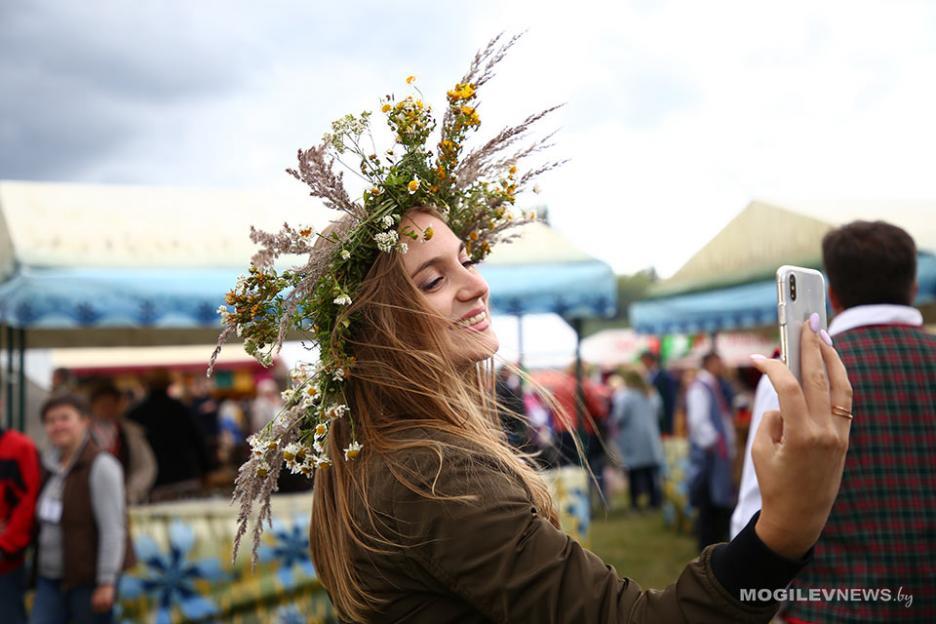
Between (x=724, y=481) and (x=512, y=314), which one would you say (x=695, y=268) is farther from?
(x=512, y=314)

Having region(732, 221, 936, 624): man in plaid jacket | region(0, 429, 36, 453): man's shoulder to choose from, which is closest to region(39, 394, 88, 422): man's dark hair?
region(0, 429, 36, 453): man's shoulder

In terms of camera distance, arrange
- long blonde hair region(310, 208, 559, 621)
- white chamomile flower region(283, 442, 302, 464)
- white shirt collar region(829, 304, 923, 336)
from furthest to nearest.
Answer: white shirt collar region(829, 304, 923, 336)
white chamomile flower region(283, 442, 302, 464)
long blonde hair region(310, 208, 559, 621)

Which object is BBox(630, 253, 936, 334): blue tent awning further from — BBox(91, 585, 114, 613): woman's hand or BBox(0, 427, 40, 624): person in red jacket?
BBox(0, 427, 40, 624): person in red jacket

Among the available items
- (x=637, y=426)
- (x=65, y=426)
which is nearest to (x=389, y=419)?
(x=65, y=426)

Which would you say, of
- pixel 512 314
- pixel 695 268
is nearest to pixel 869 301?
pixel 512 314

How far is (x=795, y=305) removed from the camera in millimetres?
1085

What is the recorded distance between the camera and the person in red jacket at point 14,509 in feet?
14.3

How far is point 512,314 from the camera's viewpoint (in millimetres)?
5895

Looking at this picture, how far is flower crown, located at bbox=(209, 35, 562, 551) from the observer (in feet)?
5.27

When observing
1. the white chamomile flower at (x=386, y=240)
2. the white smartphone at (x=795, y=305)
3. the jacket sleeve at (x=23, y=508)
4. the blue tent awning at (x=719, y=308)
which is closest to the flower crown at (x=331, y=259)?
the white chamomile flower at (x=386, y=240)

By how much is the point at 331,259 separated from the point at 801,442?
0.99m

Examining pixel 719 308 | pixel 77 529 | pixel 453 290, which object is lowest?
pixel 77 529

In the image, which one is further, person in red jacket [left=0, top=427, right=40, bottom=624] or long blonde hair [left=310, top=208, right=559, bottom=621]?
person in red jacket [left=0, top=427, right=40, bottom=624]

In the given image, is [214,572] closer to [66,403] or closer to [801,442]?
[66,403]
